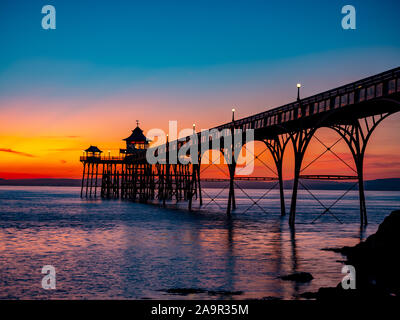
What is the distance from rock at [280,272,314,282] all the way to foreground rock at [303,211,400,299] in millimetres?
1584

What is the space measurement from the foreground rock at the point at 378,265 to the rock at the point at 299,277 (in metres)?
1.58

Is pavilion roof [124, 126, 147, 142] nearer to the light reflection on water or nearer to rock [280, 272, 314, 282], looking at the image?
the light reflection on water

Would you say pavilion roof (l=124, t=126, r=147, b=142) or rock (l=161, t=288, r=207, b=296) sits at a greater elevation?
pavilion roof (l=124, t=126, r=147, b=142)

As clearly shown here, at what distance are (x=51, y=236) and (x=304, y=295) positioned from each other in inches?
858

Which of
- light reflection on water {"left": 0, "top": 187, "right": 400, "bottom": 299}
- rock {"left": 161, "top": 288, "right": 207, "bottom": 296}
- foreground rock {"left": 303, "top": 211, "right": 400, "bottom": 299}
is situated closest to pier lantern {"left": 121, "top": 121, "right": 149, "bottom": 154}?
light reflection on water {"left": 0, "top": 187, "right": 400, "bottom": 299}

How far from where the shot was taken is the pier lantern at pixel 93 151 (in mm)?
97000

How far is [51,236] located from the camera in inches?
1195

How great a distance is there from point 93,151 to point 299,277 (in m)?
86.2

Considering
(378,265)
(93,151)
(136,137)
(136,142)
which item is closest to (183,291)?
(378,265)

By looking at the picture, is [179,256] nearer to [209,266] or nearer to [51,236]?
[209,266]

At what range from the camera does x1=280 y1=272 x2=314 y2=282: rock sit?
15195 millimetres

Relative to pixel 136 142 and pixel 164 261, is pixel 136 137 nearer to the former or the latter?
pixel 136 142

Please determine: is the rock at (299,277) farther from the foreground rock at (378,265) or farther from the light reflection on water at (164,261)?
the foreground rock at (378,265)
